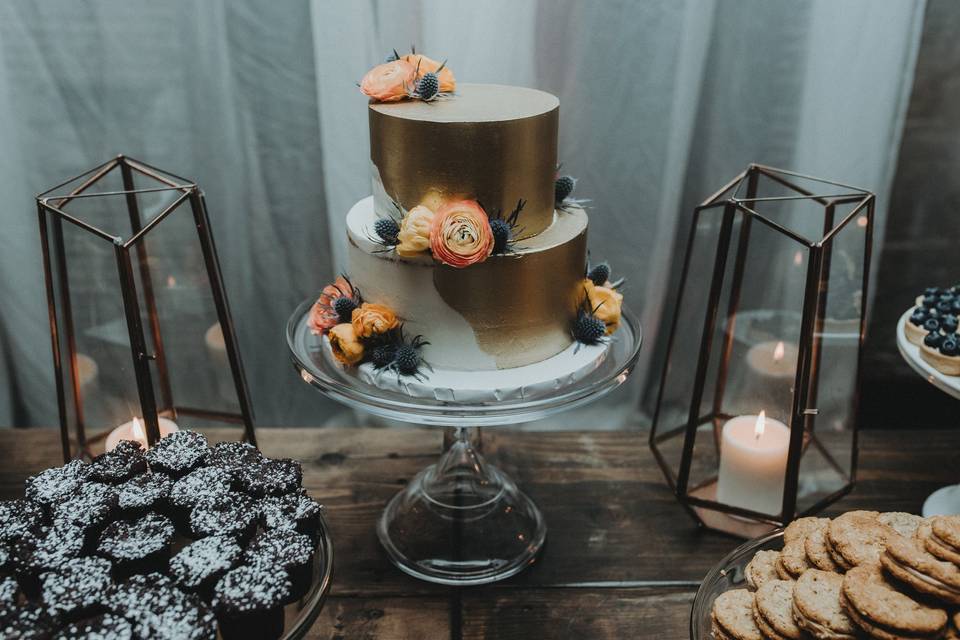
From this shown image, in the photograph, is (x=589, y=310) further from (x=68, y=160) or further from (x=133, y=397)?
(x=68, y=160)

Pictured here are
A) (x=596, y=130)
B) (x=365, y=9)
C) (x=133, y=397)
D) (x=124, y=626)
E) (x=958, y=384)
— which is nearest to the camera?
(x=124, y=626)

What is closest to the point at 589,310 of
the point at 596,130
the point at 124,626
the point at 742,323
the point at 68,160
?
the point at 742,323

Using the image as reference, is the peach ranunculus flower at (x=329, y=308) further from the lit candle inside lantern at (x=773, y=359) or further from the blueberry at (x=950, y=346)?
the blueberry at (x=950, y=346)

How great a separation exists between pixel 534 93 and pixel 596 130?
1.67ft

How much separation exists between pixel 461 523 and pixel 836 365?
23.9 inches

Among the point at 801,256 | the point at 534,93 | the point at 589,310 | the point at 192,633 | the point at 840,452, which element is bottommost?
the point at 840,452

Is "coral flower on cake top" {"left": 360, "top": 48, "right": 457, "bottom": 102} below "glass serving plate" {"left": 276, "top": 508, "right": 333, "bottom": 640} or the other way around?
the other way around

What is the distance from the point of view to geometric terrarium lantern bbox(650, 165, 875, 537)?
108cm

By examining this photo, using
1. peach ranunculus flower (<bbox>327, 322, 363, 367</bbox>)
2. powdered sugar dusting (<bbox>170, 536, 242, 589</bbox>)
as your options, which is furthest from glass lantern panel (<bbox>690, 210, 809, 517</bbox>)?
powdered sugar dusting (<bbox>170, 536, 242, 589</bbox>)

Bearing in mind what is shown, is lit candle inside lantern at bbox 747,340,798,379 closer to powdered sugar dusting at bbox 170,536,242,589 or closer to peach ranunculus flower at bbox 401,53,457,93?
peach ranunculus flower at bbox 401,53,457,93

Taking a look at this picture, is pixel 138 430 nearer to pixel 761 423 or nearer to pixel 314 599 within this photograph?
pixel 314 599

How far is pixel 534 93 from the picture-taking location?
110 centimetres

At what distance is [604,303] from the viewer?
1113mm

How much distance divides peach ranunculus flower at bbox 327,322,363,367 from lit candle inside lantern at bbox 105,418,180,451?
1.02 feet
